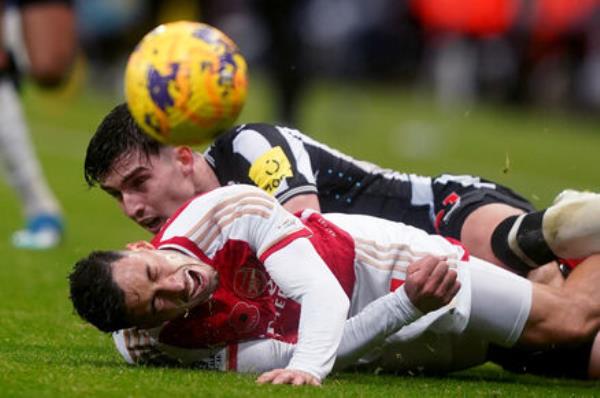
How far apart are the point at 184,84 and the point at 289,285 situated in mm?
798

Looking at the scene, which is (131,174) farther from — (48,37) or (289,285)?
(48,37)

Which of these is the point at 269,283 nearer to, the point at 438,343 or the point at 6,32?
the point at 438,343

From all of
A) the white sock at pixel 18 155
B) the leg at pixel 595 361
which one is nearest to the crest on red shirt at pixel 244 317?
the leg at pixel 595 361

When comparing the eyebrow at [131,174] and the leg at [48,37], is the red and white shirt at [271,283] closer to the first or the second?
the eyebrow at [131,174]

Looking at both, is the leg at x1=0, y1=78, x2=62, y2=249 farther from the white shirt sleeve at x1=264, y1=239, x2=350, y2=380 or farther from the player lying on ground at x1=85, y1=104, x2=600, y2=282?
the white shirt sleeve at x1=264, y1=239, x2=350, y2=380

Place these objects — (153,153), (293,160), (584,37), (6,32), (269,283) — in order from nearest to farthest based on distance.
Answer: (269,283), (153,153), (293,160), (6,32), (584,37)

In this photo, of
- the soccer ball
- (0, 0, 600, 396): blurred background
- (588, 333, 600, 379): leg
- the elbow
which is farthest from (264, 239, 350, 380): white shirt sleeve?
(0, 0, 600, 396): blurred background

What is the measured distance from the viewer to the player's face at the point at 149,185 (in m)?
6.20

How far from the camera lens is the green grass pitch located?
18.4 ft

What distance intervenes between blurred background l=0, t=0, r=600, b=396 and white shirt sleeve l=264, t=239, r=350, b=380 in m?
6.86

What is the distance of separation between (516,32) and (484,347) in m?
19.2

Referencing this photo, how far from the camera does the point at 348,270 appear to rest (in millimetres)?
6023

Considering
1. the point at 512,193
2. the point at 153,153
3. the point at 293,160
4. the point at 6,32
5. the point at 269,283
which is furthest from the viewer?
the point at 6,32

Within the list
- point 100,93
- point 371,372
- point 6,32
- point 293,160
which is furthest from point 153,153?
point 100,93
